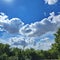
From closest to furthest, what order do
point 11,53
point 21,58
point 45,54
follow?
point 21,58 < point 11,53 < point 45,54

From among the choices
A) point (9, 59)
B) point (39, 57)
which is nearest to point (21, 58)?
point (9, 59)

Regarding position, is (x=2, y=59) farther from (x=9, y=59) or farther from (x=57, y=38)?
(x=57, y=38)

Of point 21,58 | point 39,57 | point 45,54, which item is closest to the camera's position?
point 21,58

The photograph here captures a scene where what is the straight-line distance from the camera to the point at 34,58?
303 feet

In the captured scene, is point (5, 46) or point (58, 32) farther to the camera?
point (5, 46)

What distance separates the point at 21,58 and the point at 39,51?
120ft

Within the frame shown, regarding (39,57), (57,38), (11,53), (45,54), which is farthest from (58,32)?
(45,54)

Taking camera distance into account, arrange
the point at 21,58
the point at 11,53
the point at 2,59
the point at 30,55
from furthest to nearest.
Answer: the point at 30,55 → the point at 11,53 → the point at 21,58 → the point at 2,59

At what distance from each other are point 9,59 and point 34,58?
31.0 m

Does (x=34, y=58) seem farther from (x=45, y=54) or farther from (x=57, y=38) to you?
(x=57, y=38)

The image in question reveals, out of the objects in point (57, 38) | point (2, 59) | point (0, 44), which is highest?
point (0, 44)

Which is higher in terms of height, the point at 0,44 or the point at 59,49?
the point at 0,44

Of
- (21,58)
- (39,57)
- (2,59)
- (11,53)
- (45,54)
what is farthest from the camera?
(45,54)

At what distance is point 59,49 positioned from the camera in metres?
60.2
